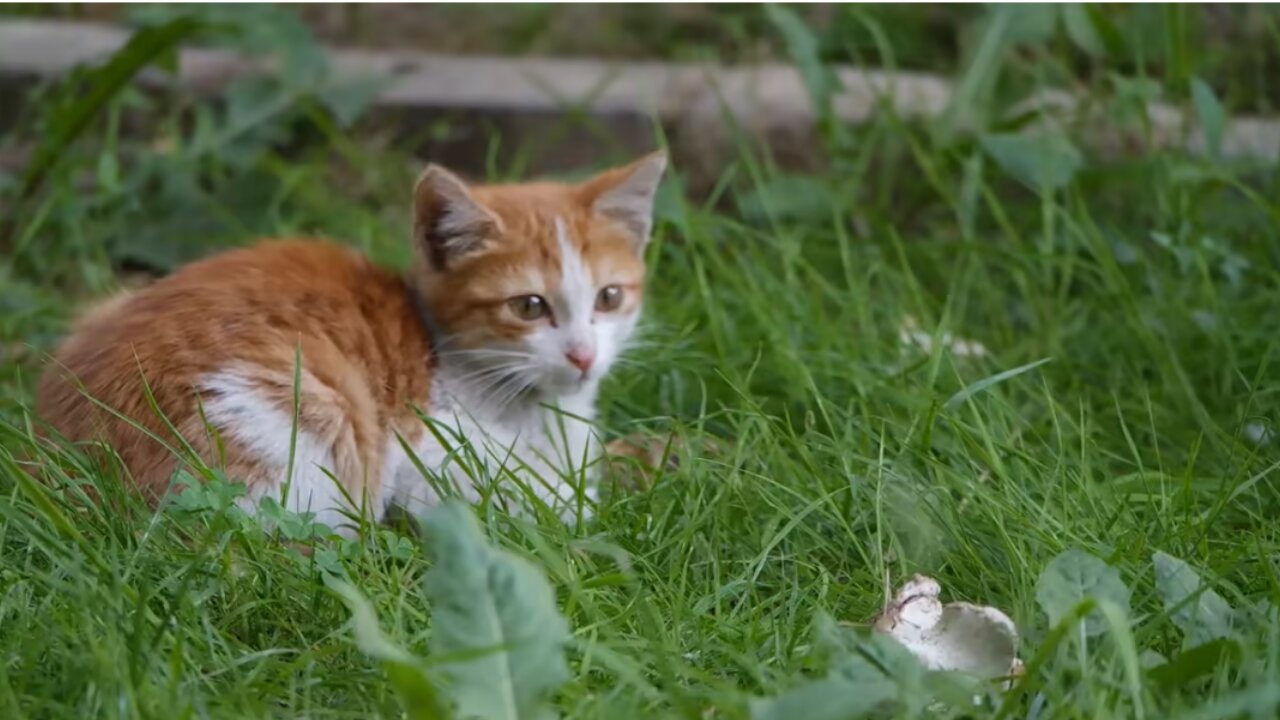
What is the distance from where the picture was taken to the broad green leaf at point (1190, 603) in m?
1.96

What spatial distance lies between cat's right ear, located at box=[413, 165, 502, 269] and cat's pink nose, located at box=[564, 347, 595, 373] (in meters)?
0.27

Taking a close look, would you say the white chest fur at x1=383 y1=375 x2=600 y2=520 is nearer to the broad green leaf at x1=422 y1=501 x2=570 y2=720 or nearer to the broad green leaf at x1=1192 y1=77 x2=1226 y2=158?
the broad green leaf at x1=422 y1=501 x2=570 y2=720

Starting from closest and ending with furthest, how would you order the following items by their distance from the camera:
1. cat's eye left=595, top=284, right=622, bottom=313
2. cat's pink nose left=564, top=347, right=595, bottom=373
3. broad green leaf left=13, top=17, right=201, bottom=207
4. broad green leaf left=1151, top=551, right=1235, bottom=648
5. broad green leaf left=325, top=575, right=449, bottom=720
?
1. broad green leaf left=325, top=575, right=449, bottom=720
2. broad green leaf left=1151, top=551, right=1235, bottom=648
3. cat's pink nose left=564, top=347, right=595, bottom=373
4. cat's eye left=595, top=284, right=622, bottom=313
5. broad green leaf left=13, top=17, right=201, bottom=207

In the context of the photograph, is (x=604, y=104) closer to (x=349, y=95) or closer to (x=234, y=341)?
(x=349, y=95)

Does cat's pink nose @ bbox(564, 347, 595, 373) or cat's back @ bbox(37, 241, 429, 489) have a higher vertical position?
cat's back @ bbox(37, 241, 429, 489)

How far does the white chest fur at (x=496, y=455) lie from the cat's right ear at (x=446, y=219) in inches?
9.9

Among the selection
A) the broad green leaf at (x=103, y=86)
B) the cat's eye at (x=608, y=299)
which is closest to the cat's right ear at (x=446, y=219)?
the cat's eye at (x=608, y=299)

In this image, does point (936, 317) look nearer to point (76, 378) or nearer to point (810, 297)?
point (810, 297)

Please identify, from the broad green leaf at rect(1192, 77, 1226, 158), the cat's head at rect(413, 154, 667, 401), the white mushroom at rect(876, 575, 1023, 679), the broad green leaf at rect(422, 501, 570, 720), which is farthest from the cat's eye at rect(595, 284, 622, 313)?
the broad green leaf at rect(1192, 77, 1226, 158)

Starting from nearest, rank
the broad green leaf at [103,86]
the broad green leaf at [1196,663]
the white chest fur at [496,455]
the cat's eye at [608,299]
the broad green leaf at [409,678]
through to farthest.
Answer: the broad green leaf at [409,678], the broad green leaf at [1196,663], the white chest fur at [496,455], the cat's eye at [608,299], the broad green leaf at [103,86]

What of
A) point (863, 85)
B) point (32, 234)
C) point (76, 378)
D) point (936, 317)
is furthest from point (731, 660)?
point (863, 85)

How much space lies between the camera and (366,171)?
13.9 ft

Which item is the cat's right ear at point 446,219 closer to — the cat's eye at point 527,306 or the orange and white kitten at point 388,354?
the orange and white kitten at point 388,354

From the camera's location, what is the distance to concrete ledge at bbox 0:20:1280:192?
13.9ft
